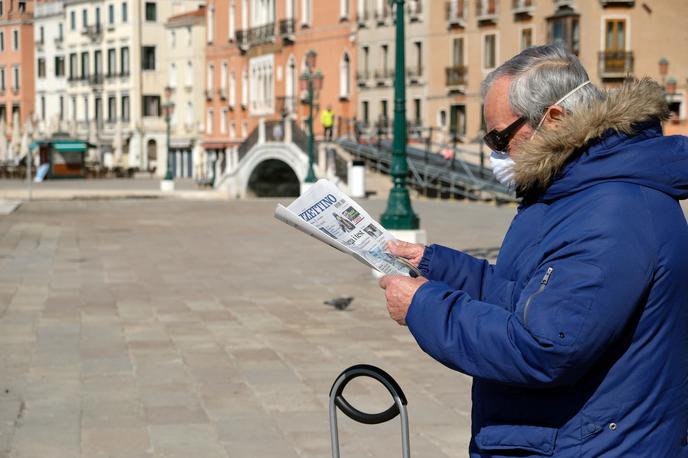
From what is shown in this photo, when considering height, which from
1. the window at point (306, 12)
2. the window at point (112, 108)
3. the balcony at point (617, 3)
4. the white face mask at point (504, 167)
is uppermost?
the window at point (306, 12)

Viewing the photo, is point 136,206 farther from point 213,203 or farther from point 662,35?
point 662,35

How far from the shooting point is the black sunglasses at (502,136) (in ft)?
8.97

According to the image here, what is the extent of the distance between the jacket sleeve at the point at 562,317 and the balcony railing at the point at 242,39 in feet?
201

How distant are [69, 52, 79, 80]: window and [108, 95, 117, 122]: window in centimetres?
245

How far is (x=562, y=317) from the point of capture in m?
2.43

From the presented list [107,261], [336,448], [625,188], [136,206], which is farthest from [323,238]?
[136,206]

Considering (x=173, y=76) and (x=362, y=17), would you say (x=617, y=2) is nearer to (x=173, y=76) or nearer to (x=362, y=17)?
(x=362, y=17)

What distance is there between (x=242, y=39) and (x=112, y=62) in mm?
14418

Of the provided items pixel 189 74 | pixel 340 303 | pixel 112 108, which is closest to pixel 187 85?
pixel 189 74

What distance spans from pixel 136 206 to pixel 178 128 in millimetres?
41989

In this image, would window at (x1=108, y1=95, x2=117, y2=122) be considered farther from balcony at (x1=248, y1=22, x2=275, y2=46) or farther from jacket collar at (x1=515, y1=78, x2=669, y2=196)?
jacket collar at (x1=515, y1=78, x2=669, y2=196)

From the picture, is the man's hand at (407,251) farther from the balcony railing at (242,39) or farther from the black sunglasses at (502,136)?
the balcony railing at (242,39)

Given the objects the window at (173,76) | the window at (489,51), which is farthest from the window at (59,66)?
the window at (489,51)

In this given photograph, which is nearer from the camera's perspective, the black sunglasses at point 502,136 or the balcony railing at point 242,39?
the black sunglasses at point 502,136
